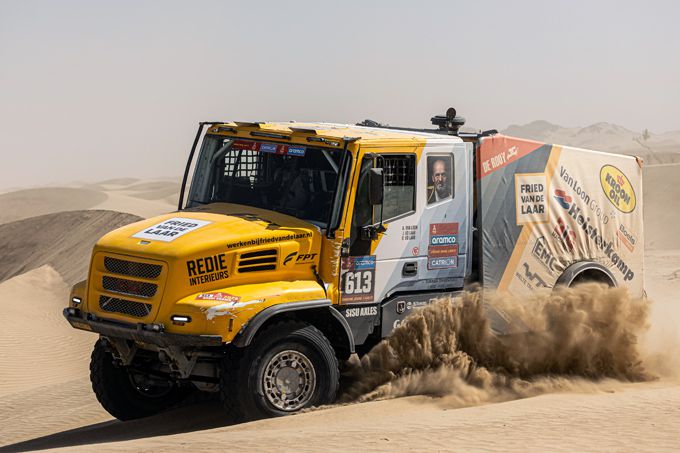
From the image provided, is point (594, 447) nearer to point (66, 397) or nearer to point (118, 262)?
point (118, 262)

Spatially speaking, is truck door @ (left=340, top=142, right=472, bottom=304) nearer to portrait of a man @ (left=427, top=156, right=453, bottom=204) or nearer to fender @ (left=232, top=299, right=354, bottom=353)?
portrait of a man @ (left=427, top=156, right=453, bottom=204)

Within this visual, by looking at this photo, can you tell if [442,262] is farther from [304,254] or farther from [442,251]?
[304,254]

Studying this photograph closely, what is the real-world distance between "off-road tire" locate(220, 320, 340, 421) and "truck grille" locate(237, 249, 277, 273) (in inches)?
20.7

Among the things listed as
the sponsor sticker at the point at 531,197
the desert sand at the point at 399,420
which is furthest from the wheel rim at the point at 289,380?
the sponsor sticker at the point at 531,197

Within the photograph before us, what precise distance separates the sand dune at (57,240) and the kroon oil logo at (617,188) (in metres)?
16.8

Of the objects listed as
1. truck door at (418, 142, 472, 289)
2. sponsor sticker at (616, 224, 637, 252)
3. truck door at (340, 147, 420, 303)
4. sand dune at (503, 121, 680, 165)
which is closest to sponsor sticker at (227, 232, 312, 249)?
truck door at (340, 147, 420, 303)

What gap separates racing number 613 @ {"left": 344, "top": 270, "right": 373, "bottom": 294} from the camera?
10.3 m

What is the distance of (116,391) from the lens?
10.8m

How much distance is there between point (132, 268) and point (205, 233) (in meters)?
0.72

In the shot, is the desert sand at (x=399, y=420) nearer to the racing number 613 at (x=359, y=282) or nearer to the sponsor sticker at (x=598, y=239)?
the sponsor sticker at (x=598, y=239)

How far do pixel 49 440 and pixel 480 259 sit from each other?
15.8 ft

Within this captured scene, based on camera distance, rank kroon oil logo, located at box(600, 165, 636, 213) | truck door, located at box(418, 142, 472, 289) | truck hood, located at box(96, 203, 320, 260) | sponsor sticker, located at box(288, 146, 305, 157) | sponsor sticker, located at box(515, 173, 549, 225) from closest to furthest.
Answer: truck hood, located at box(96, 203, 320, 260), sponsor sticker, located at box(288, 146, 305, 157), truck door, located at box(418, 142, 472, 289), sponsor sticker, located at box(515, 173, 549, 225), kroon oil logo, located at box(600, 165, 636, 213)

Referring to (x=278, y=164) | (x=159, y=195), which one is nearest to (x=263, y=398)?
(x=278, y=164)

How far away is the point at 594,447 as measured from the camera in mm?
8352
